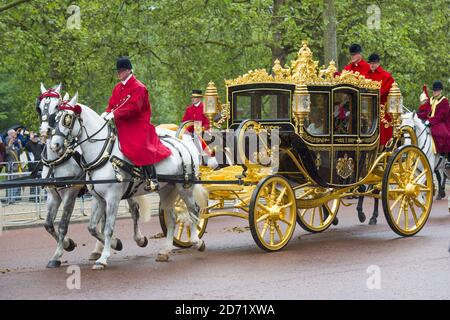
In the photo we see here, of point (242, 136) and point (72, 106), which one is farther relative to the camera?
point (242, 136)

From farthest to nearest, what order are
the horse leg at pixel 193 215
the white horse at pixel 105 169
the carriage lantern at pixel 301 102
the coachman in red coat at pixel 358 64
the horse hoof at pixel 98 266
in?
the coachman in red coat at pixel 358 64
the carriage lantern at pixel 301 102
the horse leg at pixel 193 215
the white horse at pixel 105 169
the horse hoof at pixel 98 266

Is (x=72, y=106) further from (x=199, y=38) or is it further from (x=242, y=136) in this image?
(x=199, y=38)

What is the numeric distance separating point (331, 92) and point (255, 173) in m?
1.57

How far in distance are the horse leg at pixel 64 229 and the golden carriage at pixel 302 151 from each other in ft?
4.58

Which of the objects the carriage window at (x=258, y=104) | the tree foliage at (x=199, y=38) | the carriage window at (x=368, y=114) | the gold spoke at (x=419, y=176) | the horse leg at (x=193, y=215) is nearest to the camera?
the horse leg at (x=193, y=215)

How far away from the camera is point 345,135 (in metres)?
12.8

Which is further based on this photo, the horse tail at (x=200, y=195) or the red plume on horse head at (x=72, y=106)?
the horse tail at (x=200, y=195)

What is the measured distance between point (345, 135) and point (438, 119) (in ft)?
19.7

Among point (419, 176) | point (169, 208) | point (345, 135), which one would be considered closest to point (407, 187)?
point (419, 176)

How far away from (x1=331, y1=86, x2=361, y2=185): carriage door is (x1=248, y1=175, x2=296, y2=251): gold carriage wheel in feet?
3.48

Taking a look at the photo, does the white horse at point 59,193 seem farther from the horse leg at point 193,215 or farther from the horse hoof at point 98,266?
the horse leg at point 193,215

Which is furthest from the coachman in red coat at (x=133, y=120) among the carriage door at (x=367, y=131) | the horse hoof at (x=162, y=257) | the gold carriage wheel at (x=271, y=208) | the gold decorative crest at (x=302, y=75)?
the carriage door at (x=367, y=131)

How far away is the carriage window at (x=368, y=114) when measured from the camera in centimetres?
1316
